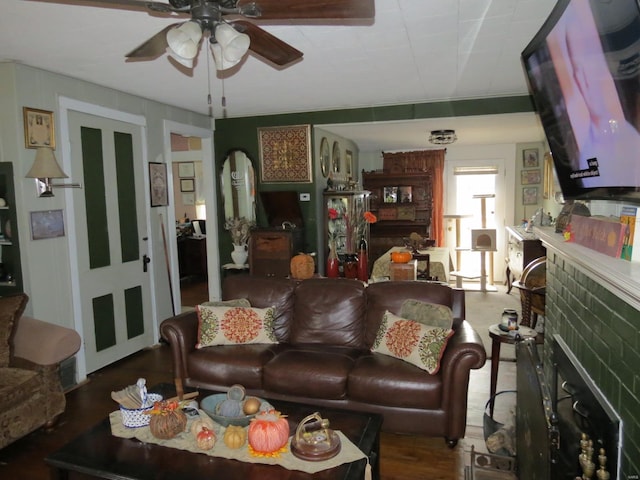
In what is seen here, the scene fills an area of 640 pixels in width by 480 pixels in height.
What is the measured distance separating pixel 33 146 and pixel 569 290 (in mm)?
3708

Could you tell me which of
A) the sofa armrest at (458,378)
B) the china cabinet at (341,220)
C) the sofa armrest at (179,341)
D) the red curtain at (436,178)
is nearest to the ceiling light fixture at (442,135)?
the china cabinet at (341,220)

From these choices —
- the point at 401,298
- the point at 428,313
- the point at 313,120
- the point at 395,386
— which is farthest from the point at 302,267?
the point at 313,120

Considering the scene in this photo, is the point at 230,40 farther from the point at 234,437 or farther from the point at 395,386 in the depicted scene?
the point at 395,386

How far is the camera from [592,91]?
183 centimetres

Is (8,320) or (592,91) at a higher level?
(592,91)

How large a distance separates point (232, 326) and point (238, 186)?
112 inches

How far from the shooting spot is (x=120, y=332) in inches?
171

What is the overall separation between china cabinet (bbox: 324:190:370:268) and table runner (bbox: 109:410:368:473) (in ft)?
12.0

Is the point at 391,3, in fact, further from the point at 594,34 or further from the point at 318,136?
the point at 318,136

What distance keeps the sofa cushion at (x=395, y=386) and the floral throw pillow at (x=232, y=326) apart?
800mm

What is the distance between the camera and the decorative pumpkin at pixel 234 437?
201 centimetres

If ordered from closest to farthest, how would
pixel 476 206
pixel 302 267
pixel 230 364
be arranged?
pixel 230 364 < pixel 302 267 < pixel 476 206

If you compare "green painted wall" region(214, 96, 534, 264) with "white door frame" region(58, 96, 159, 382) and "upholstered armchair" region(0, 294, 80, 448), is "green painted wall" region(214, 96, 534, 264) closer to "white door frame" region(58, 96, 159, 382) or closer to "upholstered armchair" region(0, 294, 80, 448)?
"white door frame" region(58, 96, 159, 382)

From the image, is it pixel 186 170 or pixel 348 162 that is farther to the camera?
pixel 186 170
